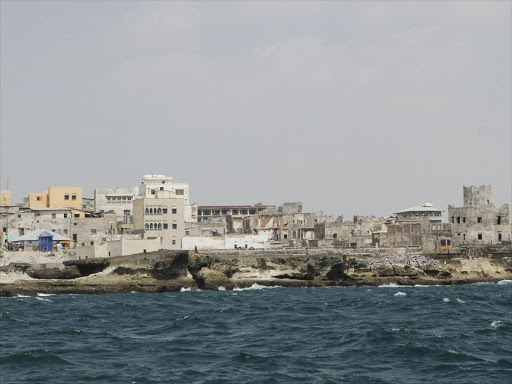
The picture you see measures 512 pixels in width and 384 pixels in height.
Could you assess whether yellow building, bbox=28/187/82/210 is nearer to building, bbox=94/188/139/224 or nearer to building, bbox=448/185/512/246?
building, bbox=94/188/139/224

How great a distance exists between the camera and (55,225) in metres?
113

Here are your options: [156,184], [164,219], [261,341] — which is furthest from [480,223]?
[261,341]

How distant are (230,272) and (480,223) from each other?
3938 centimetres

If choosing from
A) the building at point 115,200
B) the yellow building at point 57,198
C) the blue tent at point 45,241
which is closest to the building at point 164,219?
the blue tent at point 45,241

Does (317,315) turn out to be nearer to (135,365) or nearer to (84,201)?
(135,365)

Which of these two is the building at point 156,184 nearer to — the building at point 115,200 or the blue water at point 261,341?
the building at point 115,200

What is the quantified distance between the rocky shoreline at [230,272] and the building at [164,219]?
28.6 ft

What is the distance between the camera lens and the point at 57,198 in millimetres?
118438

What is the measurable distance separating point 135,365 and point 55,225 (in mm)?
78334

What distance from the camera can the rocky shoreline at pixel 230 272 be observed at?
298ft

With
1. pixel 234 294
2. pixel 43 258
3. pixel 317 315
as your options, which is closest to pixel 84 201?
pixel 43 258

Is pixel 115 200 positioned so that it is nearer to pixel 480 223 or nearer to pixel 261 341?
pixel 480 223

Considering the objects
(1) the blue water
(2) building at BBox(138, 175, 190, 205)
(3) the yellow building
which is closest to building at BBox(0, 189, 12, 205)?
(3) the yellow building

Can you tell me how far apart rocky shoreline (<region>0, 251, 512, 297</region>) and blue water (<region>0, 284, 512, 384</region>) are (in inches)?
690
